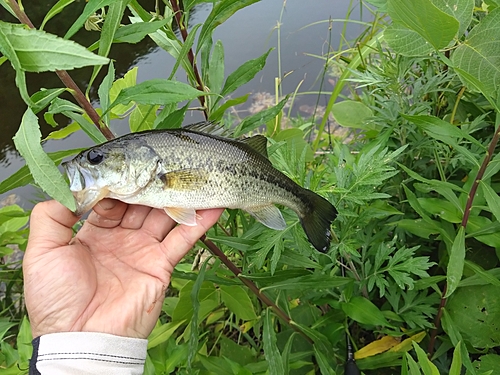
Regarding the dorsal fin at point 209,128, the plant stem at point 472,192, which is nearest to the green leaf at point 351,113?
the plant stem at point 472,192

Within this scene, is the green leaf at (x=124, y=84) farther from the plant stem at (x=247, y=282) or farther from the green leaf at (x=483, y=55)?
the green leaf at (x=483, y=55)

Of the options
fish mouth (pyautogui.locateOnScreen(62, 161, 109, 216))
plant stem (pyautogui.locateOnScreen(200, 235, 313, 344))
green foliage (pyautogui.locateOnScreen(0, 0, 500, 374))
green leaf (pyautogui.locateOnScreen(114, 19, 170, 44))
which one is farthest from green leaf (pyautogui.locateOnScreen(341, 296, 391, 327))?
green leaf (pyautogui.locateOnScreen(114, 19, 170, 44))

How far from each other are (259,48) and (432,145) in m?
3.73

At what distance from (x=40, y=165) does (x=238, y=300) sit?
149 centimetres

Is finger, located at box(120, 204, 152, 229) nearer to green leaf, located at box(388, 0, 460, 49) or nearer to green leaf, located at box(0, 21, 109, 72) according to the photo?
green leaf, located at box(0, 21, 109, 72)

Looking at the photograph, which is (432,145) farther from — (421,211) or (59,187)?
(59,187)

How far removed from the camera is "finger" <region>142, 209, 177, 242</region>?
Answer: 2.12 metres

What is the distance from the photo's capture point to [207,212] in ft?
6.46

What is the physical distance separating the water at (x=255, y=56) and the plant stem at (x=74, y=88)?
3.51 metres

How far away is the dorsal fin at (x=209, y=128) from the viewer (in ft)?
6.23

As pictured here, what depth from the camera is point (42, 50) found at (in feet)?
3.82

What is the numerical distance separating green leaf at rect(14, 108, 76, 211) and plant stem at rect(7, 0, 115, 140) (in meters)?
0.29

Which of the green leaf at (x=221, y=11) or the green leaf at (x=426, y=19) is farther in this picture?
the green leaf at (x=221, y=11)

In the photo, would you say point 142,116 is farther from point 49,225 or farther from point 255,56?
point 255,56
